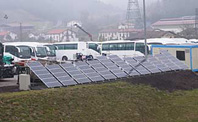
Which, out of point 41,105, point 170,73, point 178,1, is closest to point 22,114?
point 41,105

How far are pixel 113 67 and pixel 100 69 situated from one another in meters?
1.04

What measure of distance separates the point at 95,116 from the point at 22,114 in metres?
Answer: 2.99

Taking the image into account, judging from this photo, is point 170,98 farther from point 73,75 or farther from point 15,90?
point 15,90

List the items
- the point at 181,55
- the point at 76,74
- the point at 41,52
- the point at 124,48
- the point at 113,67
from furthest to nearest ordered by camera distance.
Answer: the point at 124,48 → the point at 41,52 → the point at 181,55 → the point at 113,67 → the point at 76,74

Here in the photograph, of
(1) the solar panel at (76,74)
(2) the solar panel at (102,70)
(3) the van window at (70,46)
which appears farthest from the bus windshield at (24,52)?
(1) the solar panel at (76,74)

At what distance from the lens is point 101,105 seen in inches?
604

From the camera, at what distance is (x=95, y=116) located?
14258mm

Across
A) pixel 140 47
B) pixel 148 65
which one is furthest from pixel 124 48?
pixel 148 65

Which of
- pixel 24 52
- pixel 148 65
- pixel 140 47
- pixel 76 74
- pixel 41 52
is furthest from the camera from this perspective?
pixel 140 47

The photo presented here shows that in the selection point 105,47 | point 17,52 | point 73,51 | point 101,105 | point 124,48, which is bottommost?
point 101,105

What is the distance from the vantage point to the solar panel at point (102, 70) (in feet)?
62.9

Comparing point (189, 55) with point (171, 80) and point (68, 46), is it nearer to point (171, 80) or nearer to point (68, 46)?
point (171, 80)

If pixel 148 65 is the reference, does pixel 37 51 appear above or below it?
above

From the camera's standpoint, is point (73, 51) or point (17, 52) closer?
point (17, 52)
